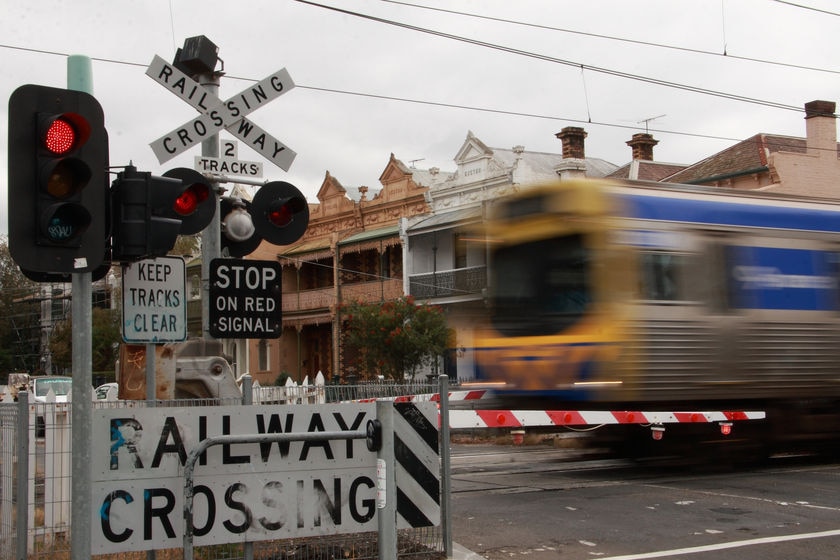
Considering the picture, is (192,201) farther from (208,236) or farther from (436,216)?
(436,216)

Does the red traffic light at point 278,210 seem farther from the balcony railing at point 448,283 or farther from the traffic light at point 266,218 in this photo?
the balcony railing at point 448,283

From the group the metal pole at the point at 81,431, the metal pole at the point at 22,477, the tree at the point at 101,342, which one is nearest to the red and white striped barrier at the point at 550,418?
the metal pole at the point at 22,477

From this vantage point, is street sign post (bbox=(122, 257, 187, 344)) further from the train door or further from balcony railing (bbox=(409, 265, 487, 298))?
balcony railing (bbox=(409, 265, 487, 298))

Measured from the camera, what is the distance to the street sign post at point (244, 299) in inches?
303

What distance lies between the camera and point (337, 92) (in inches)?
732

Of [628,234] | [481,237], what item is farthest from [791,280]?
[481,237]

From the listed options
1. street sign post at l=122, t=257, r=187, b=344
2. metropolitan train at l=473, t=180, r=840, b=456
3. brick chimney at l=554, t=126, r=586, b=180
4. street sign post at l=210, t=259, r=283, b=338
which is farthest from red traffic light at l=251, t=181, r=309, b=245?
brick chimney at l=554, t=126, r=586, b=180

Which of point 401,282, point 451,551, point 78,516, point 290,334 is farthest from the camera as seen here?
point 290,334

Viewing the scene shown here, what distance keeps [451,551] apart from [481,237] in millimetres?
7338

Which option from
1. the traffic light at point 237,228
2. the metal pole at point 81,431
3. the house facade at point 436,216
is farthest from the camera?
the house facade at point 436,216

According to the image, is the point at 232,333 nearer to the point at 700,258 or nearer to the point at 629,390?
the point at 629,390

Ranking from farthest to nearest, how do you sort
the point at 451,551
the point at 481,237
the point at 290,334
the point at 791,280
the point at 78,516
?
the point at 290,334
the point at 481,237
the point at 791,280
the point at 451,551
the point at 78,516

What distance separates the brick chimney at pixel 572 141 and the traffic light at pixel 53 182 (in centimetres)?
3353

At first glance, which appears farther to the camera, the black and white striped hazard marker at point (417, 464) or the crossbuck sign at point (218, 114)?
the crossbuck sign at point (218, 114)
